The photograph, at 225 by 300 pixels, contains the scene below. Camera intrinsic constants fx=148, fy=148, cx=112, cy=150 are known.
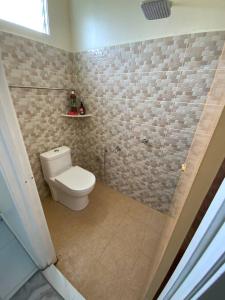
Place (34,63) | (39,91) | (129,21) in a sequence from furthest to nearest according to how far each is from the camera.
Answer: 1. (39,91)
2. (34,63)
3. (129,21)

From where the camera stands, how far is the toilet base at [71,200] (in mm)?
1775

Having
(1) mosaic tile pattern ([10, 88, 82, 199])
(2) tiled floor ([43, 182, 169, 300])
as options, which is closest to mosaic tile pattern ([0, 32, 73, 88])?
(1) mosaic tile pattern ([10, 88, 82, 199])

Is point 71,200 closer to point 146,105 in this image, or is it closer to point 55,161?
point 55,161

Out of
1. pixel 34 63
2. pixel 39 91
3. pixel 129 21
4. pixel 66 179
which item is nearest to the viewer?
pixel 129 21

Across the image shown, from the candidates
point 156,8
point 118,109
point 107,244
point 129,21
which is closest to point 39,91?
point 118,109

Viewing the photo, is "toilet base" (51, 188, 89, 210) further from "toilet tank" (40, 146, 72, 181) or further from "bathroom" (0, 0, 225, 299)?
"toilet tank" (40, 146, 72, 181)

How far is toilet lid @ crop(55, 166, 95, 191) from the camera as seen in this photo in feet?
5.28

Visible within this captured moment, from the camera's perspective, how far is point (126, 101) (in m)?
1.63

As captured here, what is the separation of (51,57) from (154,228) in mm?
2197

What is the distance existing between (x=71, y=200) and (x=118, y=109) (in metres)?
1.23

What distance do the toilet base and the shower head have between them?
1819mm

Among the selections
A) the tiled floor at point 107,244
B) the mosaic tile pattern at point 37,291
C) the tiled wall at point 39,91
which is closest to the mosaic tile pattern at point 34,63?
the tiled wall at point 39,91

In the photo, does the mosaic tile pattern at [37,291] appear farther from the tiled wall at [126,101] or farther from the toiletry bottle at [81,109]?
the toiletry bottle at [81,109]

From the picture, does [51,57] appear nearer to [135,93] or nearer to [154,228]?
[135,93]
